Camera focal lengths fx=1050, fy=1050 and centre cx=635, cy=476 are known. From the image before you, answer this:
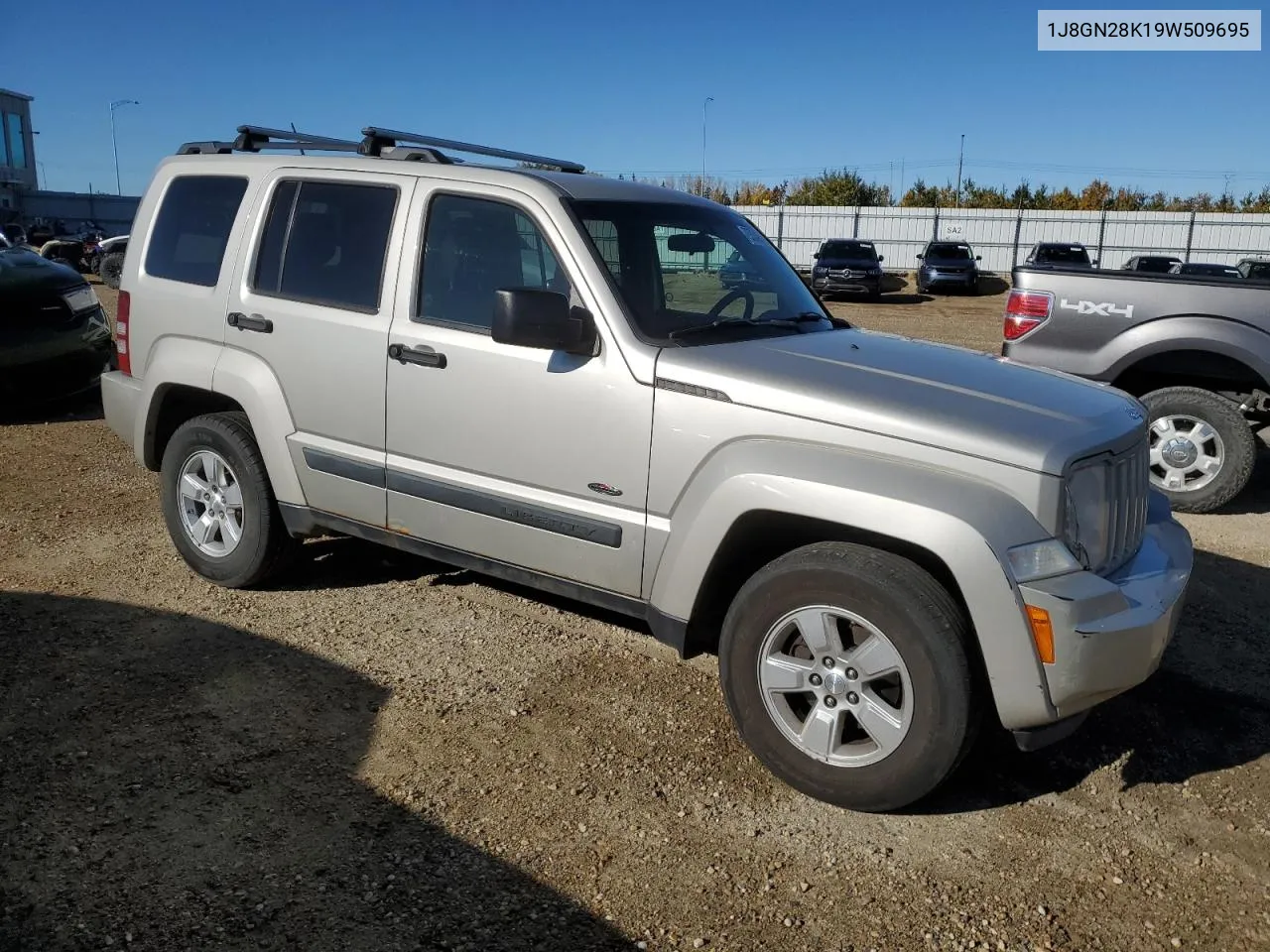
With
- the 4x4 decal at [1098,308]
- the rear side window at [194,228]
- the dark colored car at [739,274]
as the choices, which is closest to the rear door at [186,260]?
the rear side window at [194,228]

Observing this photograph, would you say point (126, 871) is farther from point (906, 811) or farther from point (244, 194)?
point (244, 194)

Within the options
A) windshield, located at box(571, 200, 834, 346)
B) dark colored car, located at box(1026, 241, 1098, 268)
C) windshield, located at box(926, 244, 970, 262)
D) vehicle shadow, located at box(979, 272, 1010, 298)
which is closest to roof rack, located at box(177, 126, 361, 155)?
windshield, located at box(571, 200, 834, 346)

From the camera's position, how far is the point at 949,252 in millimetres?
32938

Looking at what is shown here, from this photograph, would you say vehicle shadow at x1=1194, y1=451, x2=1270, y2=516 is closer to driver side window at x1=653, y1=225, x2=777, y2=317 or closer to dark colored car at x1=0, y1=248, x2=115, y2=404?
driver side window at x1=653, y1=225, x2=777, y2=317

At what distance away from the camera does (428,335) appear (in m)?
4.21

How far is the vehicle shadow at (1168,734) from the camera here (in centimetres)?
366

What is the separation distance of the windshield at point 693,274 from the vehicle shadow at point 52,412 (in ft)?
22.3

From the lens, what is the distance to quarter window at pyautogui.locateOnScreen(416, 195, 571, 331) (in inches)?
162

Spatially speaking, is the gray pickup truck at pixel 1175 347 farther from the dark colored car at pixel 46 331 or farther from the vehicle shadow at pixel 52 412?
the vehicle shadow at pixel 52 412

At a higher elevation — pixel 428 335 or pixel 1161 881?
pixel 428 335

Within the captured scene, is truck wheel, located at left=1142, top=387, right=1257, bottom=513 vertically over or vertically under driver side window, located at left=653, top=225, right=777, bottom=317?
under

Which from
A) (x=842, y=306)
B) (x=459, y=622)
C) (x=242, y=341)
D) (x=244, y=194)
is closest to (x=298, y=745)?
(x=459, y=622)

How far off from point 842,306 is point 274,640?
2491 centimetres

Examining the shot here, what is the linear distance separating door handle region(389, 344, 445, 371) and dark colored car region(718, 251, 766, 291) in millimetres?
1228
